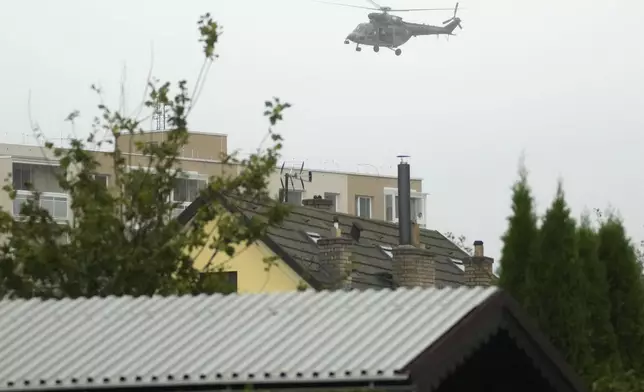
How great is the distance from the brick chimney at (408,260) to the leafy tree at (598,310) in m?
18.4

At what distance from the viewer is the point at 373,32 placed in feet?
342

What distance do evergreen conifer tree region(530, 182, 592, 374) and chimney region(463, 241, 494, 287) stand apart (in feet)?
68.9

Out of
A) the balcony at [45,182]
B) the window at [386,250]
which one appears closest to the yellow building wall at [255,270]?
the window at [386,250]

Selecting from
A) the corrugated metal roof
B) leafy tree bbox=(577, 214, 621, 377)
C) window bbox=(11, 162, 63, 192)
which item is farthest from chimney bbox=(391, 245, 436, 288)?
window bbox=(11, 162, 63, 192)

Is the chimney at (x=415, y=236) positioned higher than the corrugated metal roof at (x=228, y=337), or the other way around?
the chimney at (x=415, y=236)

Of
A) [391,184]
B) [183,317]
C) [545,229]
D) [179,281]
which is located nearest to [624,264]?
[545,229]

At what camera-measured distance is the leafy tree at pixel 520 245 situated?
2052cm

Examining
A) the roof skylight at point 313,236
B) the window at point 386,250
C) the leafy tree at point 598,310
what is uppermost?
the roof skylight at point 313,236

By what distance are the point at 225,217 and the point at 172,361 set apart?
439 inches

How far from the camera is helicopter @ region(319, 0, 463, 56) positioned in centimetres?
10269

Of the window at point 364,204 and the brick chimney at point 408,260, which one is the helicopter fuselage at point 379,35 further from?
the brick chimney at point 408,260

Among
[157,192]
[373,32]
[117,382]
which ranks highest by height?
[373,32]

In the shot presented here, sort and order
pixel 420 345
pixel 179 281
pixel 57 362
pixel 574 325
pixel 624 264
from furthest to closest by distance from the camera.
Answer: pixel 179 281, pixel 624 264, pixel 574 325, pixel 57 362, pixel 420 345

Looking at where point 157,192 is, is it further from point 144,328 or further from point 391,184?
point 391,184
